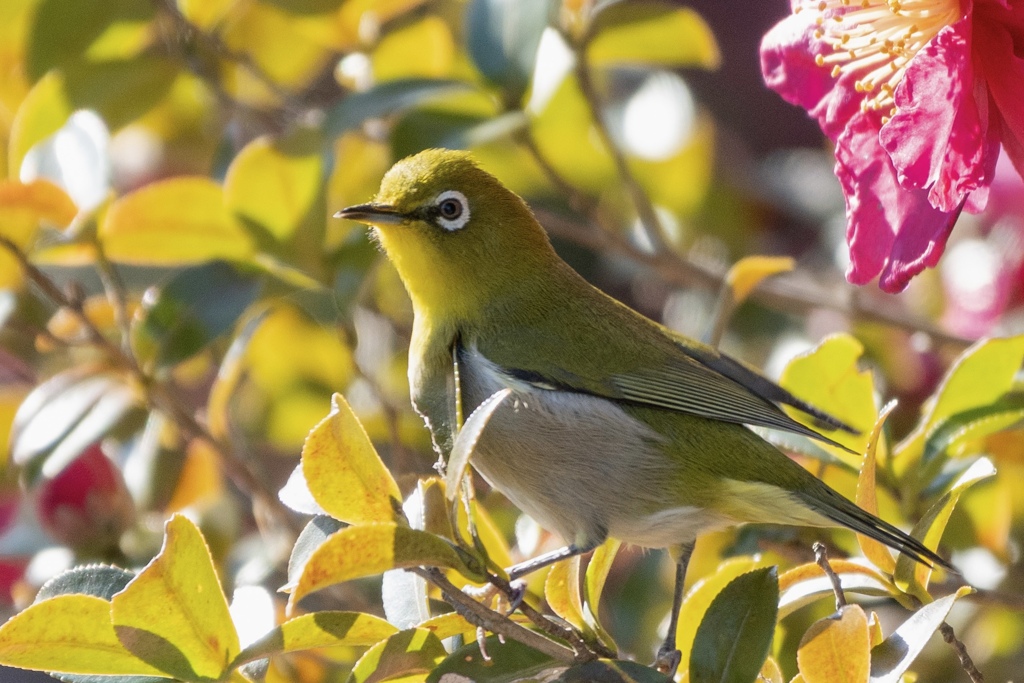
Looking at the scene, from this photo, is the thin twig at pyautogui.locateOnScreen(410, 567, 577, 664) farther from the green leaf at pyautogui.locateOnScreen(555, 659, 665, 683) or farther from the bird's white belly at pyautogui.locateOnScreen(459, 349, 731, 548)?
the bird's white belly at pyautogui.locateOnScreen(459, 349, 731, 548)

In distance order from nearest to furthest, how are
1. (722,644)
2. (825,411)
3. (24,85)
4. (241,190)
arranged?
(722,644), (825,411), (241,190), (24,85)

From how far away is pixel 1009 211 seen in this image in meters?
3.62

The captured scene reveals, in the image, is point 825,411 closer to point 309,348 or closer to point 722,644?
point 722,644

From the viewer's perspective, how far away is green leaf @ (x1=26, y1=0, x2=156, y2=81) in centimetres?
323

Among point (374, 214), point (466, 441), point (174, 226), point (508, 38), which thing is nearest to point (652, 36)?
point (508, 38)

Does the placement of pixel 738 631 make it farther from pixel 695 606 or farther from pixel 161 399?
pixel 161 399

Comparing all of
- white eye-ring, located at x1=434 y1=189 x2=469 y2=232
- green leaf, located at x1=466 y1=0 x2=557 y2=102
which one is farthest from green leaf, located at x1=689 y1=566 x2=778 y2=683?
green leaf, located at x1=466 y1=0 x2=557 y2=102

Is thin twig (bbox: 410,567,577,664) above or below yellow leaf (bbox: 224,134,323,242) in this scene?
below

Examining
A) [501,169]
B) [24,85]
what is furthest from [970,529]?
[24,85]

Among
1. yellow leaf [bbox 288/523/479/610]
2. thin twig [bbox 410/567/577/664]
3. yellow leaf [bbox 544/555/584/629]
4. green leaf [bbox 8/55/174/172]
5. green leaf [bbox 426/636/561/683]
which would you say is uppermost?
green leaf [bbox 8/55/174/172]

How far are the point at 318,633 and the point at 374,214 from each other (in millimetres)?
1242

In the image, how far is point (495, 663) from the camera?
1.81 m

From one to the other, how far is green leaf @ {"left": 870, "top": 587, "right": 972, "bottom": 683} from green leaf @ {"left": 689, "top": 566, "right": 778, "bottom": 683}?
0.54 ft

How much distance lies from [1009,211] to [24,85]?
10.6ft
